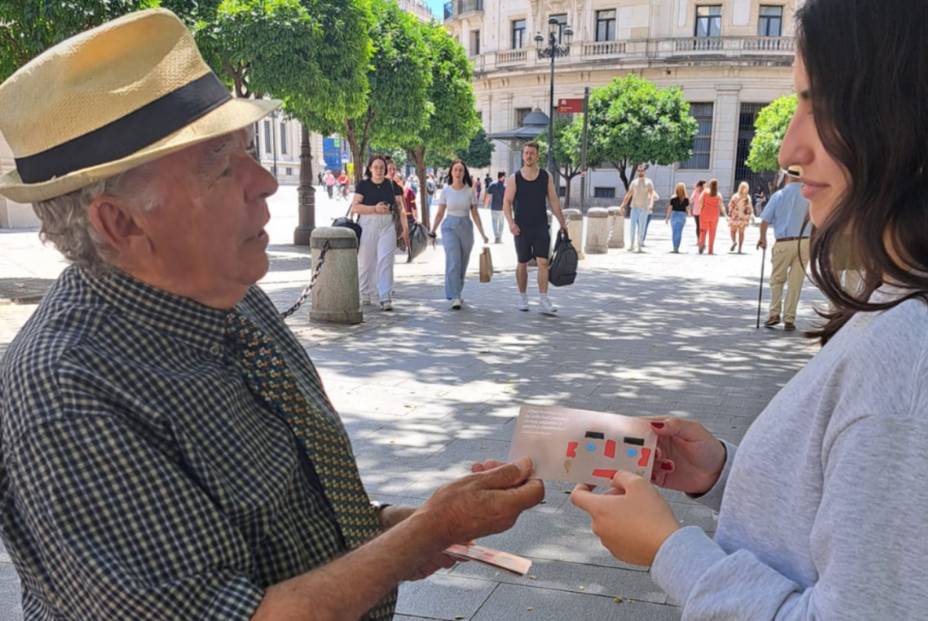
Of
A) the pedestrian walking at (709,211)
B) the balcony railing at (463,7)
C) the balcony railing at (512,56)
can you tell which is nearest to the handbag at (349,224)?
the pedestrian walking at (709,211)

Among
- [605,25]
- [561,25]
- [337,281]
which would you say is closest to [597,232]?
[337,281]

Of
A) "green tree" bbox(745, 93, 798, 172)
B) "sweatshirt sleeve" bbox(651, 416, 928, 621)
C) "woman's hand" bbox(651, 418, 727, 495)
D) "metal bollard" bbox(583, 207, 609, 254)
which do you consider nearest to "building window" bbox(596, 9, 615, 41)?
"green tree" bbox(745, 93, 798, 172)

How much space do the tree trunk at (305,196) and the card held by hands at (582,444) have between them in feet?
53.2

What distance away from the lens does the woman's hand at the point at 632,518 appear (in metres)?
1.34

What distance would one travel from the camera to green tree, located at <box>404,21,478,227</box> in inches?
845

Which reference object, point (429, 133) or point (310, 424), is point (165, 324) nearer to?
point (310, 424)

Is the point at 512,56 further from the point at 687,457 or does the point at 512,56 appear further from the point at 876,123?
the point at 876,123

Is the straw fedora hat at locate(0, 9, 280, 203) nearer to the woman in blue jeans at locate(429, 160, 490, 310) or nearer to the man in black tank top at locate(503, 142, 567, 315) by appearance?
the man in black tank top at locate(503, 142, 567, 315)

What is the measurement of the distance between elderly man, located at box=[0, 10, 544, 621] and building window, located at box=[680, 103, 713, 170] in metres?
44.5

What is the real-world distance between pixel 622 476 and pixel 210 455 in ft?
2.41

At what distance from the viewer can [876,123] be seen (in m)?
1.09

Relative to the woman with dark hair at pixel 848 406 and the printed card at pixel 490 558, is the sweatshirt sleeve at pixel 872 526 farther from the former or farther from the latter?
the printed card at pixel 490 558

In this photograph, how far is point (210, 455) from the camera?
1358 mm

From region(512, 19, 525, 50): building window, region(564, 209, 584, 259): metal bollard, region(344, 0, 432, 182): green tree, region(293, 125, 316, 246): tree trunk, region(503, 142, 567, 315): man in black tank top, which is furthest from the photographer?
region(512, 19, 525, 50): building window
